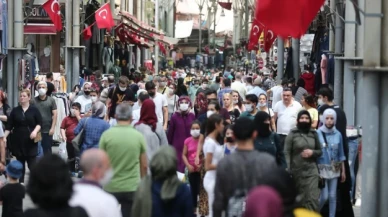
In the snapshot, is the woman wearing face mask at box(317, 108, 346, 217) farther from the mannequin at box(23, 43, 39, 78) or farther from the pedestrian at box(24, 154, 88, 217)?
the mannequin at box(23, 43, 39, 78)

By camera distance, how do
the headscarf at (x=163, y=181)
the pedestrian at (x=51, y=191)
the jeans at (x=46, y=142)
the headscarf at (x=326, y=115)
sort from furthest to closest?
the jeans at (x=46, y=142) → the headscarf at (x=326, y=115) → the headscarf at (x=163, y=181) → the pedestrian at (x=51, y=191)

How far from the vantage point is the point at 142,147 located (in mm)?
11102

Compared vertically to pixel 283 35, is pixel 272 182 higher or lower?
lower

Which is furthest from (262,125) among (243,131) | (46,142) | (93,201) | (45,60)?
(45,60)

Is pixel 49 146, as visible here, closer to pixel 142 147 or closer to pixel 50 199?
pixel 142 147

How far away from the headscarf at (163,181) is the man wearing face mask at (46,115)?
377 inches

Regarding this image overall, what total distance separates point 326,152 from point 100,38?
29.7 meters

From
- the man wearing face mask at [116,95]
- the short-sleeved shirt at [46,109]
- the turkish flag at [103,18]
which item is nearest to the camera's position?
the short-sleeved shirt at [46,109]

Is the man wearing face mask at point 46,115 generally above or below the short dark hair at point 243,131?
below

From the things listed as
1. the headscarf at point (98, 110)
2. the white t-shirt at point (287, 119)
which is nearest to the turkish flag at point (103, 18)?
the white t-shirt at point (287, 119)

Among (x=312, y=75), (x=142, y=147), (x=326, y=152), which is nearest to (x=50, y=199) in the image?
(x=142, y=147)

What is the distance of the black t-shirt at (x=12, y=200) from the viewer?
426 inches

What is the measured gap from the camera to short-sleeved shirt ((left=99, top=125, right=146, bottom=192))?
1097cm

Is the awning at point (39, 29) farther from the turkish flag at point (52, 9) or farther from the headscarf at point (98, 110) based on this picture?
the headscarf at point (98, 110)
